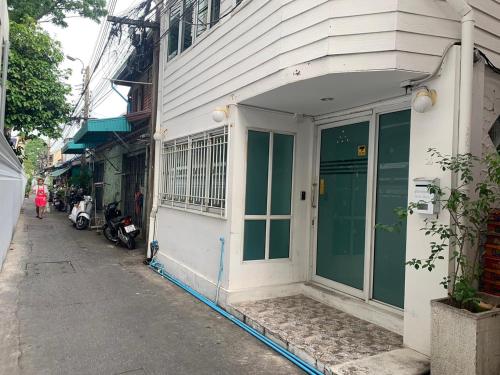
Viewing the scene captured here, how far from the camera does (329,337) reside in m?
4.15

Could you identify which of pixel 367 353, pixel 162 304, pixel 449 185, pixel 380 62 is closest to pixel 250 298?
pixel 162 304

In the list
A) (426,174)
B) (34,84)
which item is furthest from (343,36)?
(34,84)

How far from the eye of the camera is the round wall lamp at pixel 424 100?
3.64 m

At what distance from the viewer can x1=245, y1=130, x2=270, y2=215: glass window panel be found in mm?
5527

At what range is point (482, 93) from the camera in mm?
3758

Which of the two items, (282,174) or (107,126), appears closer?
(282,174)

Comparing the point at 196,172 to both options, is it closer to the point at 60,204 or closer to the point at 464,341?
the point at 464,341

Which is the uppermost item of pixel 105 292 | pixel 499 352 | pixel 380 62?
pixel 380 62

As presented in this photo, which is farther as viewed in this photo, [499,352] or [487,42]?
[487,42]

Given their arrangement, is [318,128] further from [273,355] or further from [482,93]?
[273,355]

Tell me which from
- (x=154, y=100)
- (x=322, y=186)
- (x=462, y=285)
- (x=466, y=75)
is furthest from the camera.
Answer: (x=154, y=100)

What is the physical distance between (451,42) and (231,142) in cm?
292

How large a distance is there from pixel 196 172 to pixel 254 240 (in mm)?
1906

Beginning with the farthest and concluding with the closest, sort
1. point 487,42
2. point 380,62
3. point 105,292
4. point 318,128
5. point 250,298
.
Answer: point 105,292 < point 318,128 < point 250,298 < point 487,42 < point 380,62
